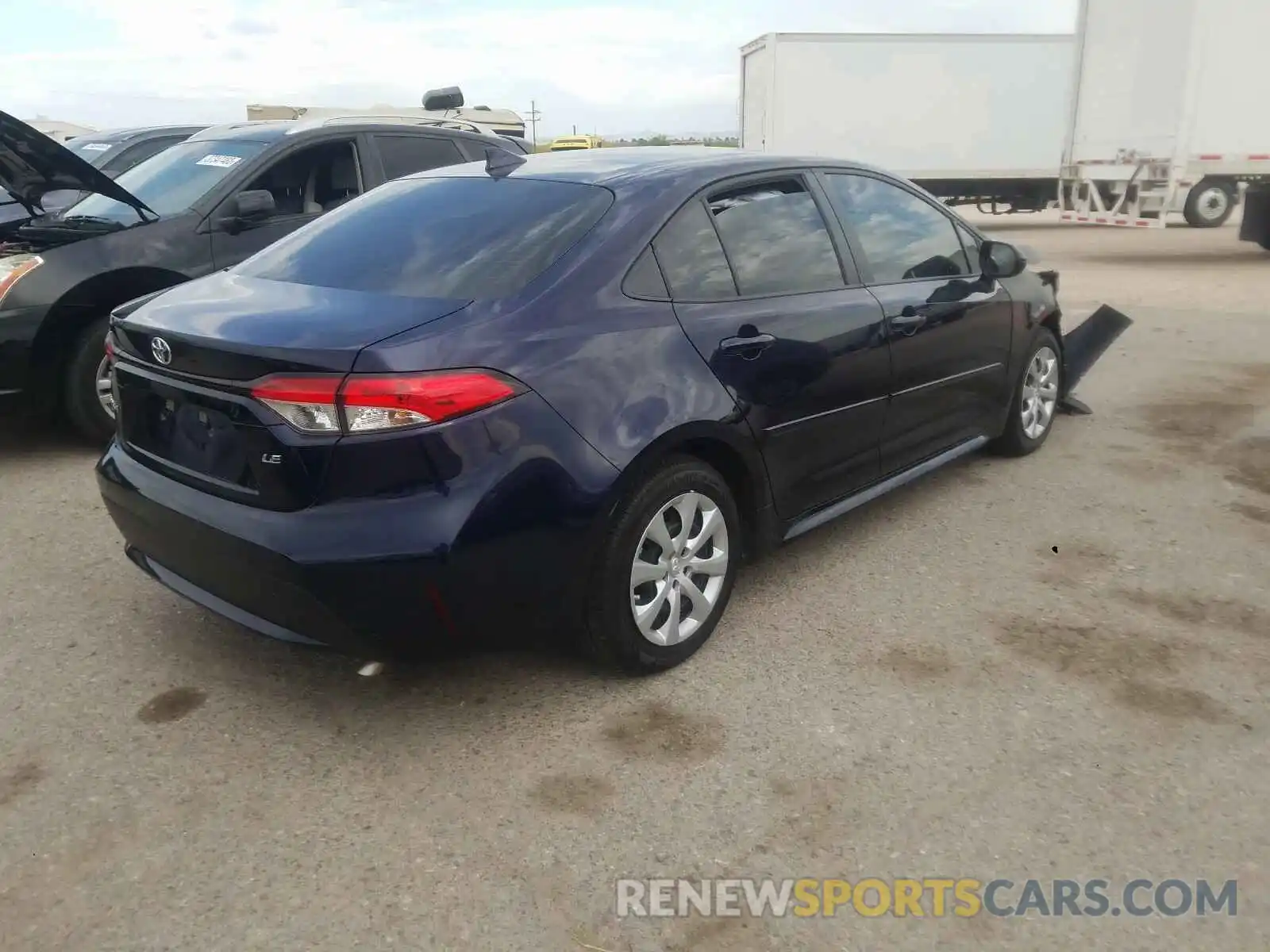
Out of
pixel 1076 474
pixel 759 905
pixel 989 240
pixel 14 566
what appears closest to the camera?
pixel 759 905

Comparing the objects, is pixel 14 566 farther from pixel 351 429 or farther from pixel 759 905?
pixel 759 905

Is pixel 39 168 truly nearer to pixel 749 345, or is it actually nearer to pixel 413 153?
pixel 413 153

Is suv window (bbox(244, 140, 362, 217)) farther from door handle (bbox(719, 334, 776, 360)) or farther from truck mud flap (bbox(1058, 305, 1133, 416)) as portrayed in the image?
truck mud flap (bbox(1058, 305, 1133, 416))

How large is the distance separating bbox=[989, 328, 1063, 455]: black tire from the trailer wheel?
395 inches

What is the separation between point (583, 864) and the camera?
7.91ft

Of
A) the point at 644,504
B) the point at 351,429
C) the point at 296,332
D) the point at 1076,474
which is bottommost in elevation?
the point at 1076,474

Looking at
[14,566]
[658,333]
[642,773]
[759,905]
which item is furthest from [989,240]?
[14,566]

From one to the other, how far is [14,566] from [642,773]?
9.49 ft

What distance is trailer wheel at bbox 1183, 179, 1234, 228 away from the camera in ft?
45.5

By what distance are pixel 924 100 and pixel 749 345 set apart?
57.7ft

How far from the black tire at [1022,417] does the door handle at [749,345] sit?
2.18 meters

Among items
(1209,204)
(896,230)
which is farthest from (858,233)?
(1209,204)

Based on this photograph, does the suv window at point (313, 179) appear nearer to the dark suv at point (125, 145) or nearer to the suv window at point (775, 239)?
the dark suv at point (125, 145)

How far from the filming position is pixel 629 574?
3.00m
